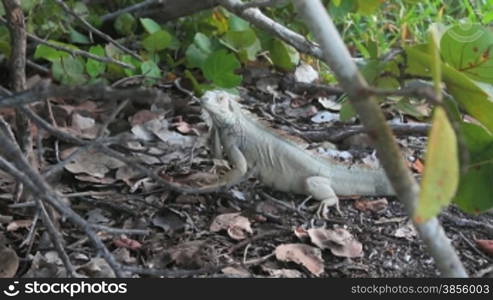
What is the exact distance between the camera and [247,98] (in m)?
4.19

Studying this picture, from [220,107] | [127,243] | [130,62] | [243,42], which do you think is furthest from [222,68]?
[127,243]

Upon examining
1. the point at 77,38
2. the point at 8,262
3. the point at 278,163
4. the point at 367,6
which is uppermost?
the point at 367,6

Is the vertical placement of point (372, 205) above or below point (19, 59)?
below

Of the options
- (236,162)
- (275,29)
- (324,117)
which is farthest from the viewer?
(324,117)

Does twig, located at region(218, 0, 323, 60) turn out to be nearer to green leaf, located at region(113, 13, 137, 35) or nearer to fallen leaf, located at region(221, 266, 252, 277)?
fallen leaf, located at region(221, 266, 252, 277)

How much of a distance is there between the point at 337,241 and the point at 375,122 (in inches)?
52.8

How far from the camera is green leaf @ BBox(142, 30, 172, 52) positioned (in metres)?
3.61

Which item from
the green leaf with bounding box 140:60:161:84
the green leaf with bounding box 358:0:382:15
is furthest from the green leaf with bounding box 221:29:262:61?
the green leaf with bounding box 358:0:382:15

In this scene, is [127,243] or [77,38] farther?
[77,38]

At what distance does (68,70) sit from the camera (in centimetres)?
336

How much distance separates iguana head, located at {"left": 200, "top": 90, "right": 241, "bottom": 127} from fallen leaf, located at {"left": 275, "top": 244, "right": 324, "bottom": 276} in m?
1.05

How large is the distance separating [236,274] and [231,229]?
365 millimetres

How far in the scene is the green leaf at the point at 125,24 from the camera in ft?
12.7

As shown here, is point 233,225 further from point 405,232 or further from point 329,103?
point 329,103
